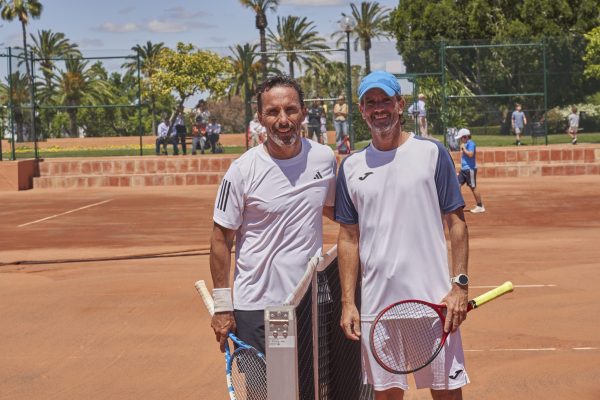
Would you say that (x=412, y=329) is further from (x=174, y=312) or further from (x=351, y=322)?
(x=174, y=312)

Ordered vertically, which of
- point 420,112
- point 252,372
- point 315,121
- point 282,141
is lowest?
point 252,372

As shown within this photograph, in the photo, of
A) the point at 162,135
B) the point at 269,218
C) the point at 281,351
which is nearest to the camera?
the point at 281,351

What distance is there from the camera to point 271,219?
4.88 metres

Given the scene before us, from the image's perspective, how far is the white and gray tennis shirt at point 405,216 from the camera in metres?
4.48

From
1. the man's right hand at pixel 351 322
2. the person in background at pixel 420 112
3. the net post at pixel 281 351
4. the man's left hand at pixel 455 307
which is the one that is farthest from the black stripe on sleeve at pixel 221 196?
the person in background at pixel 420 112

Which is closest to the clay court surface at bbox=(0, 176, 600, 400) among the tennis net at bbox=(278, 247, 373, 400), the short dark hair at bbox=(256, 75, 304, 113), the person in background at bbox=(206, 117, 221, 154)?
the tennis net at bbox=(278, 247, 373, 400)

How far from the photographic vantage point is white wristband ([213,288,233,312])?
4.77 m

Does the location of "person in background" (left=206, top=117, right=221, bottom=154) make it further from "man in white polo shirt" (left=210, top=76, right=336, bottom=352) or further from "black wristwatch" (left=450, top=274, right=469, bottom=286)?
"black wristwatch" (left=450, top=274, right=469, bottom=286)

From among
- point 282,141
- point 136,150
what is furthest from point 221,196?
point 136,150

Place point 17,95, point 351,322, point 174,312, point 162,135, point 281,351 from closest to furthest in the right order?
1. point 281,351
2. point 351,322
3. point 174,312
4. point 17,95
5. point 162,135

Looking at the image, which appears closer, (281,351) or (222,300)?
(281,351)

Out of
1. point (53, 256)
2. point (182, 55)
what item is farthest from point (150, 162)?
point (182, 55)

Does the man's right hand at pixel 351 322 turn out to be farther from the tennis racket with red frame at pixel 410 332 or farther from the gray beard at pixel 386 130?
the gray beard at pixel 386 130

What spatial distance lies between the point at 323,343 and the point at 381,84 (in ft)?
4.04
